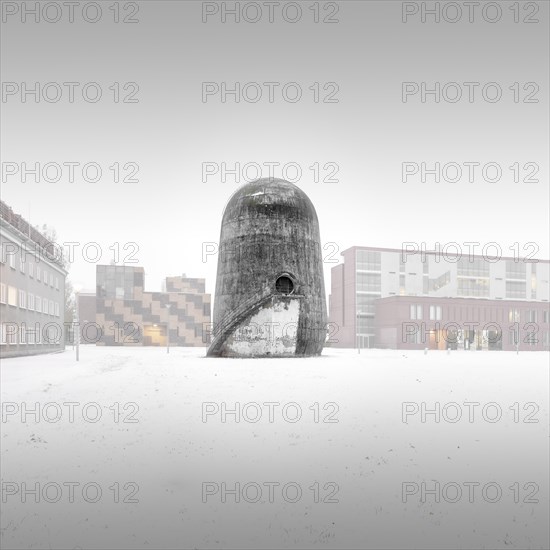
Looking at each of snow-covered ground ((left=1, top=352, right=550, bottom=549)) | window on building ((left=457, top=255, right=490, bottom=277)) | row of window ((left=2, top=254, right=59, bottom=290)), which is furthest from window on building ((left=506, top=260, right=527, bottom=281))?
snow-covered ground ((left=1, top=352, right=550, bottom=549))

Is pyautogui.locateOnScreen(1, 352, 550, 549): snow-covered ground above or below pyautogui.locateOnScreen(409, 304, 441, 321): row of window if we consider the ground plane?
below

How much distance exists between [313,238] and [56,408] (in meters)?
18.8

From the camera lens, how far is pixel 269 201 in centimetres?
2839

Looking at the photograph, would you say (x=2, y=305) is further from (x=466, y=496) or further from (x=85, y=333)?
(x=85, y=333)

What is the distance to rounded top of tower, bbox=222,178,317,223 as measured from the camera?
28.3 metres

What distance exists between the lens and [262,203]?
28.4 m

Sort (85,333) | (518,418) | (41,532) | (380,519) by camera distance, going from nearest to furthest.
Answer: (41,532) → (380,519) → (518,418) → (85,333)

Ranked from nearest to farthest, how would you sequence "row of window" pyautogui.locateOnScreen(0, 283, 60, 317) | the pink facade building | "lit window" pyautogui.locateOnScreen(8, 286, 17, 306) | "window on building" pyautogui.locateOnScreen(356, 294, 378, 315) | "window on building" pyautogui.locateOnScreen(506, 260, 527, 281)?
1. "row of window" pyautogui.locateOnScreen(0, 283, 60, 317)
2. "lit window" pyautogui.locateOnScreen(8, 286, 17, 306)
3. the pink facade building
4. "window on building" pyautogui.locateOnScreen(356, 294, 378, 315)
5. "window on building" pyautogui.locateOnScreen(506, 260, 527, 281)

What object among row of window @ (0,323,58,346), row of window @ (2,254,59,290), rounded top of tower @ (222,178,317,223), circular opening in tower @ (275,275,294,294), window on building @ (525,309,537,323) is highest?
rounded top of tower @ (222,178,317,223)

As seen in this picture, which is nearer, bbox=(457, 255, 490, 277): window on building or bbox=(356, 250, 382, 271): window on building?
bbox=(356, 250, 382, 271): window on building

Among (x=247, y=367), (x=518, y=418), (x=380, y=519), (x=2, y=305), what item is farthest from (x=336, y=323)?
(x=380, y=519)

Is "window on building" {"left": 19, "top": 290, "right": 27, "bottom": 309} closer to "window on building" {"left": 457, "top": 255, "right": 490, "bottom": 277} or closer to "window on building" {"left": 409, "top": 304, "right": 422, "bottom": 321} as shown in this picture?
"window on building" {"left": 409, "top": 304, "right": 422, "bottom": 321}

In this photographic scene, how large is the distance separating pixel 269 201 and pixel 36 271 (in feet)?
82.9

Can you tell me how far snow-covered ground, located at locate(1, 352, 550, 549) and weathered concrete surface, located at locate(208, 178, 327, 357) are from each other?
40.6 ft
